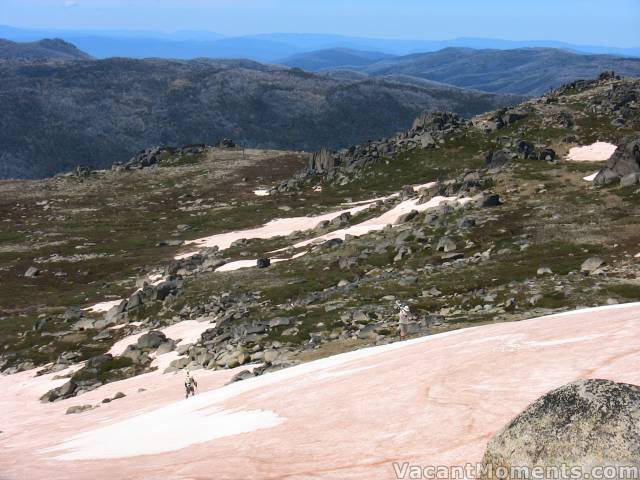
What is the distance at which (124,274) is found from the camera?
88.1 m

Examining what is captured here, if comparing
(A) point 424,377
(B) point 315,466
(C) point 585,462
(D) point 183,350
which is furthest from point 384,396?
(D) point 183,350

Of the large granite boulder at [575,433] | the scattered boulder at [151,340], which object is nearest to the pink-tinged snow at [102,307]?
the scattered boulder at [151,340]

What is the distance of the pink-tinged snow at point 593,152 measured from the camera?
3797 inches

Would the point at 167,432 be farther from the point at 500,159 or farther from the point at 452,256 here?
the point at 500,159

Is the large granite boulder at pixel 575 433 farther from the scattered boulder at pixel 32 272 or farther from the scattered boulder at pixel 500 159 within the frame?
the scattered boulder at pixel 32 272

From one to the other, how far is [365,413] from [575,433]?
8.07m

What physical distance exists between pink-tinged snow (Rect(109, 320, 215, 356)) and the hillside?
286 millimetres

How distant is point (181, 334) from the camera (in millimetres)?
53062

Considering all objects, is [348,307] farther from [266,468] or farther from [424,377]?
[266,468]

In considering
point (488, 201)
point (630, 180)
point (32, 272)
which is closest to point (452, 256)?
point (488, 201)

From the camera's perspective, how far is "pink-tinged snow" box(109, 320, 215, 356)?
51525mm

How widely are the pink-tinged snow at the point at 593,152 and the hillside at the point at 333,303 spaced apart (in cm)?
66

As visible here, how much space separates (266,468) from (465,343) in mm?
11519

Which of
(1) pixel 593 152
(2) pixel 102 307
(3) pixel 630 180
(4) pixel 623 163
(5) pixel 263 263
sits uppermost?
(4) pixel 623 163
